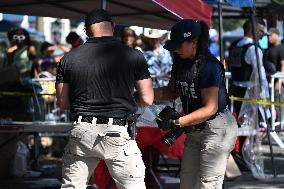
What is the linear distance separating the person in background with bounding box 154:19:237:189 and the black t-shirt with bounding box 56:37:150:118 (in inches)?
18.5

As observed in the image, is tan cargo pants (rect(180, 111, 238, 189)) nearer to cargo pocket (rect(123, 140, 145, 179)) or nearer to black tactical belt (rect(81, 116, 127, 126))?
cargo pocket (rect(123, 140, 145, 179))

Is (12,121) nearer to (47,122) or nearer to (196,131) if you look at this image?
(47,122)

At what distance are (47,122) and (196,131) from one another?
4.96 metres

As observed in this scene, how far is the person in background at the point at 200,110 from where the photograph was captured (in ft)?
18.9

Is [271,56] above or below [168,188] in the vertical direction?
above

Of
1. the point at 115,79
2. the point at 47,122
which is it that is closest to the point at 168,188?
the point at 47,122

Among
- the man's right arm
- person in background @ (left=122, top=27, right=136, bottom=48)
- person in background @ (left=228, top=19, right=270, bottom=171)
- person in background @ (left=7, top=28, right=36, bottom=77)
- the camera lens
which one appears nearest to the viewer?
the man's right arm

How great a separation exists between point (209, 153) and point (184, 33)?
37.7 inches

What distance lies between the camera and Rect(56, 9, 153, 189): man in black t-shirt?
547cm

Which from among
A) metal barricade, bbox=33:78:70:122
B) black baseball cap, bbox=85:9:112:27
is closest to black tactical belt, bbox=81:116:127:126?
black baseball cap, bbox=85:9:112:27

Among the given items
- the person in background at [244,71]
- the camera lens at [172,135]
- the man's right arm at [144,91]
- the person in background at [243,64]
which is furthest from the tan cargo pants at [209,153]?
the person in background at [243,64]

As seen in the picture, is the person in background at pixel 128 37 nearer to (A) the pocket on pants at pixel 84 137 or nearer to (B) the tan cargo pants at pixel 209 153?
(B) the tan cargo pants at pixel 209 153

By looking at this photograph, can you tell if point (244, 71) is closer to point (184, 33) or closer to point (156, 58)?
point (156, 58)

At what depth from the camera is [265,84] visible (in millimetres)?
10836
